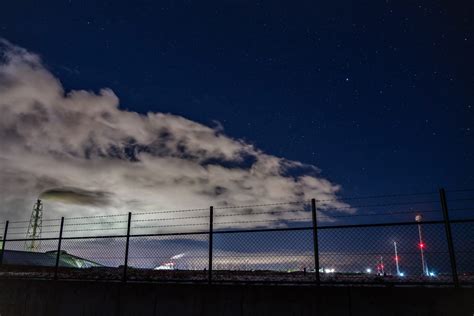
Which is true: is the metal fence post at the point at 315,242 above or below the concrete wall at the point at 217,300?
above

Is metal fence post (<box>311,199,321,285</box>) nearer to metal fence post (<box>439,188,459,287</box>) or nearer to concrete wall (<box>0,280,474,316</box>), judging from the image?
concrete wall (<box>0,280,474,316</box>)

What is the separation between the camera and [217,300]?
812 centimetres

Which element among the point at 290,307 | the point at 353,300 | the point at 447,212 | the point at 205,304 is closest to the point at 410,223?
the point at 447,212

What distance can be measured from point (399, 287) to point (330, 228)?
170 cm

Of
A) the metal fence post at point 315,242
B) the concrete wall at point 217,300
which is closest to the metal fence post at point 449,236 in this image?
the concrete wall at point 217,300

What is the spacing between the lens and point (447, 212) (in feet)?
24.2

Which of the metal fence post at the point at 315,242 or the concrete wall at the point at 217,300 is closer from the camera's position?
the concrete wall at the point at 217,300

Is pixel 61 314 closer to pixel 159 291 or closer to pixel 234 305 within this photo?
pixel 159 291

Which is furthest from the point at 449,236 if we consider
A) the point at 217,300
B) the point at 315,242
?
the point at 217,300

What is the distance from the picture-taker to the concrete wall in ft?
22.4

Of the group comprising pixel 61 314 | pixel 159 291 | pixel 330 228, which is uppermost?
pixel 330 228

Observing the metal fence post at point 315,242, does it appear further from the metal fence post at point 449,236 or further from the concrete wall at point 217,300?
the metal fence post at point 449,236

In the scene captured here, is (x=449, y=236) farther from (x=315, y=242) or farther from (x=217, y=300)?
(x=217, y=300)

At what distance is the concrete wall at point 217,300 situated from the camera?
269 inches
